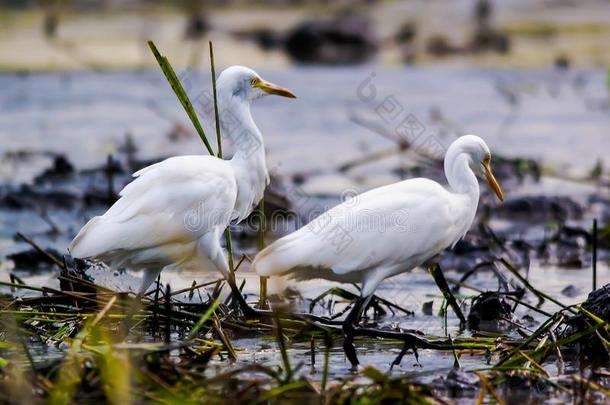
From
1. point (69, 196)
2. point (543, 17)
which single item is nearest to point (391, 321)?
point (69, 196)

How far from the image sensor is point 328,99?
18.8 meters

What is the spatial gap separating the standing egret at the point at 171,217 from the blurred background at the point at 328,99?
143cm

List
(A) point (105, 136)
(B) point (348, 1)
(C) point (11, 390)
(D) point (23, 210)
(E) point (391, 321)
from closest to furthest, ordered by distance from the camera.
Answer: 1. (C) point (11, 390)
2. (E) point (391, 321)
3. (D) point (23, 210)
4. (A) point (105, 136)
5. (B) point (348, 1)

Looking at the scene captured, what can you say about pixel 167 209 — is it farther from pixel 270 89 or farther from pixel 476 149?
pixel 476 149

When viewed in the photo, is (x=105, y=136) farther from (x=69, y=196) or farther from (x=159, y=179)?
(x=159, y=179)

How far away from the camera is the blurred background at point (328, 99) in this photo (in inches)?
442

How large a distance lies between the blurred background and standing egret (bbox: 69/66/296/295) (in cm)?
143

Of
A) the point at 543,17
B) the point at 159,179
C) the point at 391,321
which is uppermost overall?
the point at 543,17

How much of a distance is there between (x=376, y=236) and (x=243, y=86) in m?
1.28

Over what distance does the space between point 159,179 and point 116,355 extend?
1.64 meters

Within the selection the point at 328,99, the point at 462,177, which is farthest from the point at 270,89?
the point at 328,99

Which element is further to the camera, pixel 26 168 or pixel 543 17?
pixel 543 17

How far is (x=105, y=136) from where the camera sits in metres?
16.0

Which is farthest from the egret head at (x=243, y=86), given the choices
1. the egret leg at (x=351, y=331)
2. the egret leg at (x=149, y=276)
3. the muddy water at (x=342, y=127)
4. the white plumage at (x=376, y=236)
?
the muddy water at (x=342, y=127)
